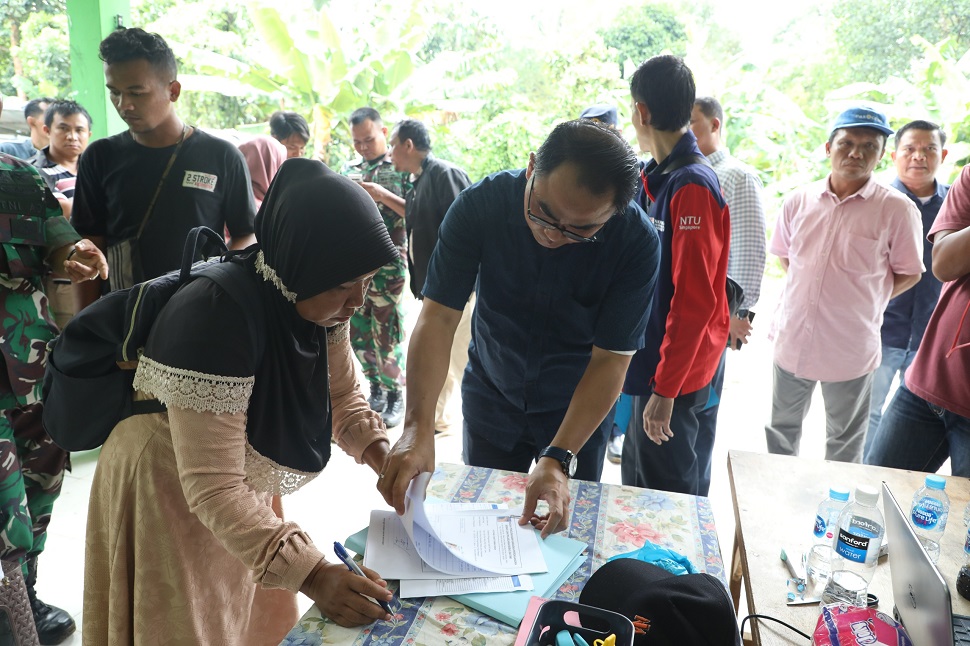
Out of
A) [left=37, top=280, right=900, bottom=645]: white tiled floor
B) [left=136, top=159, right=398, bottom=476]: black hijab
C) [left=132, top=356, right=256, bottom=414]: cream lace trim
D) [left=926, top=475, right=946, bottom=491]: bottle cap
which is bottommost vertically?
[left=37, top=280, right=900, bottom=645]: white tiled floor

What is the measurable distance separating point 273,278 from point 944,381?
5.54ft

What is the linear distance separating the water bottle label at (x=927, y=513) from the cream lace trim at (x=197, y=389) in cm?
133

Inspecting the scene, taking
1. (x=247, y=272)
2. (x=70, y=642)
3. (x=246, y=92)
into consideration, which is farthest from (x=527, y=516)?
(x=246, y=92)

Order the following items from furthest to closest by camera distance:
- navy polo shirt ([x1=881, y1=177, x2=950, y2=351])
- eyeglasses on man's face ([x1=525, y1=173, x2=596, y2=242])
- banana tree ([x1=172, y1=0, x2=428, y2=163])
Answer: banana tree ([x1=172, y1=0, x2=428, y2=163])
navy polo shirt ([x1=881, y1=177, x2=950, y2=351])
eyeglasses on man's face ([x1=525, y1=173, x2=596, y2=242])

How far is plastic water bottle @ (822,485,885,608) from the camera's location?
112 cm

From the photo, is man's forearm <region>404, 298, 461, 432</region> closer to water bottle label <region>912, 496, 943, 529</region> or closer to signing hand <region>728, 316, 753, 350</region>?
water bottle label <region>912, 496, 943, 529</region>

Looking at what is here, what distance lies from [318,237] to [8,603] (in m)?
0.86

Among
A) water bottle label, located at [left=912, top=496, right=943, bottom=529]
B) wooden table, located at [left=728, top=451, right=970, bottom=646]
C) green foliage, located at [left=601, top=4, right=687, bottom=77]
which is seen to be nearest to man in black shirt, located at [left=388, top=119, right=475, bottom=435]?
wooden table, located at [left=728, top=451, right=970, bottom=646]

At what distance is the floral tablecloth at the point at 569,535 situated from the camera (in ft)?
3.34

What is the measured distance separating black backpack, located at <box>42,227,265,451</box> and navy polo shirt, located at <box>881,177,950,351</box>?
302 cm

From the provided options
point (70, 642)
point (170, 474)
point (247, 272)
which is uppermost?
point (247, 272)

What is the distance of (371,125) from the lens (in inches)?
152

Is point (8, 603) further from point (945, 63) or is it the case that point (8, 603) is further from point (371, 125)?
point (945, 63)

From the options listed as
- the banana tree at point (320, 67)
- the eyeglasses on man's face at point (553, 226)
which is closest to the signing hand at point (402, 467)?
the eyeglasses on man's face at point (553, 226)
